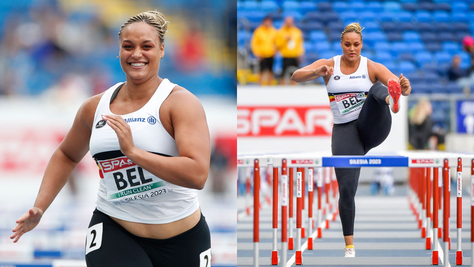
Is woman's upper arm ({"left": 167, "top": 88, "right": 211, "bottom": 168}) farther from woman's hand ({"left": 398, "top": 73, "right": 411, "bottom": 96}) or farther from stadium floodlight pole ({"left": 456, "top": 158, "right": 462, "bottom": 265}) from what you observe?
stadium floodlight pole ({"left": 456, "top": 158, "right": 462, "bottom": 265})

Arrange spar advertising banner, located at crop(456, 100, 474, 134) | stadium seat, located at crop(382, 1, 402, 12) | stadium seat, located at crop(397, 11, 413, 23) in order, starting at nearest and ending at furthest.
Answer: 1. spar advertising banner, located at crop(456, 100, 474, 134)
2. stadium seat, located at crop(397, 11, 413, 23)
3. stadium seat, located at crop(382, 1, 402, 12)

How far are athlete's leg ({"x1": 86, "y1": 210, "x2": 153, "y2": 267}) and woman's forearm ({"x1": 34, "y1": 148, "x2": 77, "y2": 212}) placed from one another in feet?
0.75

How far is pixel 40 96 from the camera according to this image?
30.6ft

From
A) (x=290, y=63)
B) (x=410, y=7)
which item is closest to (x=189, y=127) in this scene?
(x=290, y=63)

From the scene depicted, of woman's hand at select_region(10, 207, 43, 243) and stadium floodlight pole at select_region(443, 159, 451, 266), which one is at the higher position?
woman's hand at select_region(10, 207, 43, 243)

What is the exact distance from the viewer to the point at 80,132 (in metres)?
2.17

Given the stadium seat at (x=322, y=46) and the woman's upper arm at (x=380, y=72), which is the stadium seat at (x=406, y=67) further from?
the woman's upper arm at (x=380, y=72)

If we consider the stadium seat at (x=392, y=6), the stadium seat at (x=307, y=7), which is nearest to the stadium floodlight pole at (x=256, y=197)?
the stadium seat at (x=307, y=7)

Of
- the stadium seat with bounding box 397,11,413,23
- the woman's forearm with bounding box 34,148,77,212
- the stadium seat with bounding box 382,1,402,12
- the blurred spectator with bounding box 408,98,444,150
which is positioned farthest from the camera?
the stadium seat with bounding box 382,1,402,12

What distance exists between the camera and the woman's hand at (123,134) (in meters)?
1.77

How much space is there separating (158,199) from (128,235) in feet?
0.49

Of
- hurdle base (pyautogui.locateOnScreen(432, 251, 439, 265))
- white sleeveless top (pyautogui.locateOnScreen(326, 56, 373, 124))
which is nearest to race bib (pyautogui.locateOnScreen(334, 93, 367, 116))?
white sleeveless top (pyautogui.locateOnScreen(326, 56, 373, 124))

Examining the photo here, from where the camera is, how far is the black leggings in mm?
3621

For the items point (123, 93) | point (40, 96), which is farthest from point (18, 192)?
point (123, 93)
